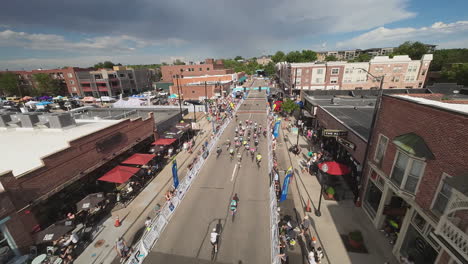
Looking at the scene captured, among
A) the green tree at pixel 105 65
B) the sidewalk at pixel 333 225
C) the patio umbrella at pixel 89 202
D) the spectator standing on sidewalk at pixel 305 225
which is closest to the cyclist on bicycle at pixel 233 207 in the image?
the sidewalk at pixel 333 225

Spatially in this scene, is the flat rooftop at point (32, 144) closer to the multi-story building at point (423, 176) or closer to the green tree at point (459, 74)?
the multi-story building at point (423, 176)

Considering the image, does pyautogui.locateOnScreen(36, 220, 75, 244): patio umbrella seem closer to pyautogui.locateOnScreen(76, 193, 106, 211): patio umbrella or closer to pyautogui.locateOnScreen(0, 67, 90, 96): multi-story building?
pyautogui.locateOnScreen(76, 193, 106, 211): patio umbrella

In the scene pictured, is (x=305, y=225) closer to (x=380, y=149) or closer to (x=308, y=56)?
(x=380, y=149)

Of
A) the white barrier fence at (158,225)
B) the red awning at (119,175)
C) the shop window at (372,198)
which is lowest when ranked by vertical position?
the white barrier fence at (158,225)

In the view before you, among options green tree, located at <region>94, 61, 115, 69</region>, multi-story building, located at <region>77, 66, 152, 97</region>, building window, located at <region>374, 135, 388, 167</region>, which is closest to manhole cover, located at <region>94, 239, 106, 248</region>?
building window, located at <region>374, 135, 388, 167</region>

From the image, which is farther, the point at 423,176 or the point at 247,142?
the point at 247,142

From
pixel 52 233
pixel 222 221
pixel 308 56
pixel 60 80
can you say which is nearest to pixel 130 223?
pixel 52 233

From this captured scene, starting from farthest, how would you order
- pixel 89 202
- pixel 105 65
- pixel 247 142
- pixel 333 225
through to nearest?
pixel 105 65 → pixel 247 142 → pixel 89 202 → pixel 333 225
